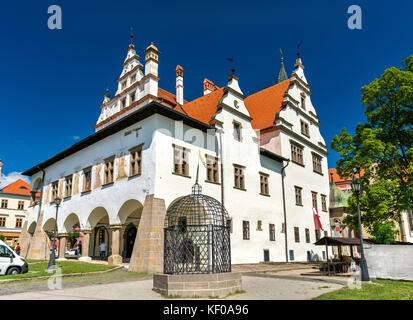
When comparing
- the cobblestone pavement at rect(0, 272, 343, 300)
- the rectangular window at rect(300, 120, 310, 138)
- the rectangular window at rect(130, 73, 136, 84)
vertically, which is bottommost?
the cobblestone pavement at rect(0, 272, 343, 300)

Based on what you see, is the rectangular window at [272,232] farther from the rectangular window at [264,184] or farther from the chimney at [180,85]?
the chimney at [180,85]

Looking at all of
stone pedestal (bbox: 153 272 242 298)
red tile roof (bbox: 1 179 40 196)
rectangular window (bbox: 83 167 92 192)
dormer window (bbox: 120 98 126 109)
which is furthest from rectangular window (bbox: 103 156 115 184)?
red tile roof (bbox: 1 179 40 196)

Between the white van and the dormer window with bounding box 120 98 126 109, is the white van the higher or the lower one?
the lower one

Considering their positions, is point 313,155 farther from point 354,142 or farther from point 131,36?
point 131,36

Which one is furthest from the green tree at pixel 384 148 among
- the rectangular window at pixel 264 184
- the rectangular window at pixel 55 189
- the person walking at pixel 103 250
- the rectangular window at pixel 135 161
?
the rectangular window at pixel 55 189

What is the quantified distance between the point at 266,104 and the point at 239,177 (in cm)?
1147

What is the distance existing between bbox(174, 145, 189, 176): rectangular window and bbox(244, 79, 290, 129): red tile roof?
39.3ft

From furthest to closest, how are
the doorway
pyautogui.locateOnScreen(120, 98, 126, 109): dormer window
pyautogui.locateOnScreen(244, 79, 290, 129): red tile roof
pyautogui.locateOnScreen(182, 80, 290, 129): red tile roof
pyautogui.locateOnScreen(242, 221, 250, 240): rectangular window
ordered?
1. pyautogui.locateOnScreen(244, 79, 290, 129): red tile roof
2. pyautogui.locateOnScreen(120, 98, 126, 109): dormer window
3. pyautogui.locateOnScreen(182, 80, 290, 129): red tile roof
4. the doorway
5. pyautogui.locateOnScreen(242, 221, 250, 240): rectangular window

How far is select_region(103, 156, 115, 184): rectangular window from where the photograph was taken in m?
23.1

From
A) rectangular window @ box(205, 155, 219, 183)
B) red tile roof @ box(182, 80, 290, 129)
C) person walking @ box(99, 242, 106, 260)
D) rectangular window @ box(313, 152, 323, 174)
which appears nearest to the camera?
rectangular window @ box(205, 155, 219, 183)

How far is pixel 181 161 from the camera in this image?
21.2 meters

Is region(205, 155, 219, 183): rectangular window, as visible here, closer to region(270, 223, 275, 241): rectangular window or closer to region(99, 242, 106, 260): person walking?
region(270, 223, 275, 241): rectangular window

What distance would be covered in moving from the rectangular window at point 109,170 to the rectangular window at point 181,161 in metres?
4.86

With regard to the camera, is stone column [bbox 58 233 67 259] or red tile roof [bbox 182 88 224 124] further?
red tile roof [bbox 182 88 224 124]
